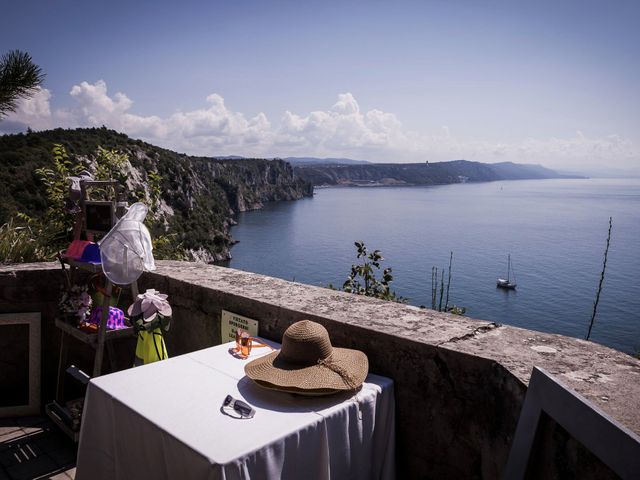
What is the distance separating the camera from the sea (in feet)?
145

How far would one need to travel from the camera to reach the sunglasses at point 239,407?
5.88 ft

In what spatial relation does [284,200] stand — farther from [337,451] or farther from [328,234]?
[337,451]

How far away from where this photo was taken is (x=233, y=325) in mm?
3006

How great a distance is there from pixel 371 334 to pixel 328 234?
297 feet

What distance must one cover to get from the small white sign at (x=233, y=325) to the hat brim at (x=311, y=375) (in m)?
0.70

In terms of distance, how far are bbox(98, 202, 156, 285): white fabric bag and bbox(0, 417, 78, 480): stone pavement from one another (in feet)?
4.06

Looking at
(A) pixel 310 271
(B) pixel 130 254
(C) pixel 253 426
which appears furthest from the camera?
(A) pixel 310 271

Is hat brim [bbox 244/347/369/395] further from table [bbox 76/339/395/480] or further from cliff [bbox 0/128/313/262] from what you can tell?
cliff [bbox 0/128/313/262]

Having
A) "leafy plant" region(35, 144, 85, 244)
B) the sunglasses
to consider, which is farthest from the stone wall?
"leafy plant" region(35, 144, 85, 244)

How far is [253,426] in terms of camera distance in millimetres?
1713

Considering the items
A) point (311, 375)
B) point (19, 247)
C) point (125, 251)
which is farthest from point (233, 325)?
point (19, 247)

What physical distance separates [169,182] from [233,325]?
7069 centimetres

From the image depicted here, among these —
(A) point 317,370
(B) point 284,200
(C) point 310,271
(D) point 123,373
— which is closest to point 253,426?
(A) point 317,370

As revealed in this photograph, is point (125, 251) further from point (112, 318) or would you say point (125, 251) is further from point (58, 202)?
point (58, 202)
